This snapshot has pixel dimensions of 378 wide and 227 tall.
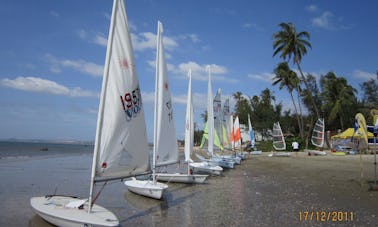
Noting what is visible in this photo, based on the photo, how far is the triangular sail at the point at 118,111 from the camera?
746 cm

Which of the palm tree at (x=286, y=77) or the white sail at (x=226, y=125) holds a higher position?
the palm tree at (x=286, y=77)

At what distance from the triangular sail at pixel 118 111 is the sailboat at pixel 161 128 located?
135 inches

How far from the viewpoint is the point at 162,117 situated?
12734mm

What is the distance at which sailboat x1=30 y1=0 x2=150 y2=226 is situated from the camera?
726 cm

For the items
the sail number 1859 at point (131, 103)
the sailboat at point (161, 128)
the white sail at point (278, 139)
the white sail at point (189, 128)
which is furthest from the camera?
the white sail at point (278, 139)

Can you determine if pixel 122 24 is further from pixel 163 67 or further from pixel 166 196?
pixel 166 196

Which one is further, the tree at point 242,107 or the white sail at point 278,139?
the tree at point 242,107

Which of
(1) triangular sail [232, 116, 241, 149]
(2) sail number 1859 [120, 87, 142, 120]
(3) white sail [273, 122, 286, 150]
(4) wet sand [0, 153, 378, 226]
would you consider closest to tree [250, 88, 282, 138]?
(3) white sail [273, 122, 286, 150]

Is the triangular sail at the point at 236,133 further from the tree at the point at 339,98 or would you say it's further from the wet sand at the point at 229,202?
the tree at the point at 339,98

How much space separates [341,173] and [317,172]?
1431 mm

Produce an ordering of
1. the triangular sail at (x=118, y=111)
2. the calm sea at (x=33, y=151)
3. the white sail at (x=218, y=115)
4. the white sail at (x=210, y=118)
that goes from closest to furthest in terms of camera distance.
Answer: the triangular sail at (x=118, y=111), the white sail at (x=210, y=118), the white sail at (x=218, y=115), the calm sea at (x=33, y=151)

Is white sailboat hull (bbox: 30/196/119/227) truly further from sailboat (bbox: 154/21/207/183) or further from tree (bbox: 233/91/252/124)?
tree (bbox: 233/91/252/124)
